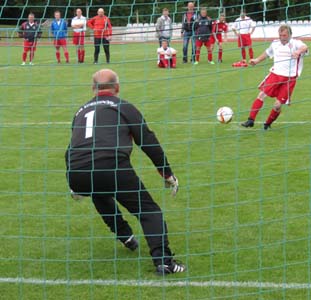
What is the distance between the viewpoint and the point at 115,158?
530 cm

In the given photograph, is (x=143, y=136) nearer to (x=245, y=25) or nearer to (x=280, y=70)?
(x=245, y=25)

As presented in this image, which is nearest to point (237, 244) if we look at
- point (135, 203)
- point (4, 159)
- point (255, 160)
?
point (135, 203)

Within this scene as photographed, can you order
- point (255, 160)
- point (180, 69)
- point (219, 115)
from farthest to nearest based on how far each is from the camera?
point (180, 69)
point (219, 115)
point (255, 160)

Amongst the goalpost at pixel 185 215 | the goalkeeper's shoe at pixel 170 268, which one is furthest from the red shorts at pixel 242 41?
the goalkeeper's shoe at pixel 170 268

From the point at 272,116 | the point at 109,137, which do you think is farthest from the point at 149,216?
the point at 272,116

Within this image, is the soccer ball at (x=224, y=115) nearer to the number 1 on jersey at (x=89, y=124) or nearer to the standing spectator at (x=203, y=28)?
the standing spectator at (x=203, y=28)

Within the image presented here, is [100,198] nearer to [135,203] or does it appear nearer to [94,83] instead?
[135,203]

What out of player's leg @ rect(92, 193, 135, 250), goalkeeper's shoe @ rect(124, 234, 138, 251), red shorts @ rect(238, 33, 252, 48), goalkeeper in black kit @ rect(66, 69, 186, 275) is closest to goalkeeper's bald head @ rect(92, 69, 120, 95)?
goalkeeper in black kit @ rect(66, 69, 186, 275)

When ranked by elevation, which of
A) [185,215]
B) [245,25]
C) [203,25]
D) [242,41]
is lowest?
[185,215]

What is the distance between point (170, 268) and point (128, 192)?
653 mm

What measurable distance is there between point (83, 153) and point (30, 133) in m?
6.17

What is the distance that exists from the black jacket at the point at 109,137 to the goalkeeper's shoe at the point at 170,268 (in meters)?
0.71

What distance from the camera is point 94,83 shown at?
18.2ft

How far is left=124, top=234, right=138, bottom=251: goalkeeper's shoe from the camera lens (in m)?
5.91
